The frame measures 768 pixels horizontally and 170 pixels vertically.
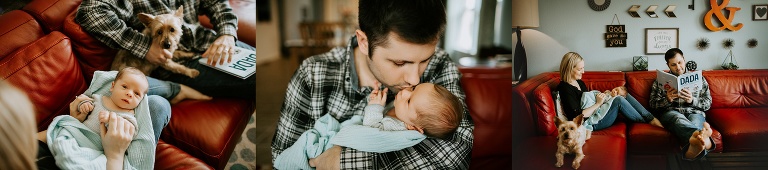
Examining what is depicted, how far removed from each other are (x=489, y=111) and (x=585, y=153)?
0.54 metres

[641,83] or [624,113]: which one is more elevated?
[641,83]

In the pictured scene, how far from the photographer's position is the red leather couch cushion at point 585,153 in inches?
117

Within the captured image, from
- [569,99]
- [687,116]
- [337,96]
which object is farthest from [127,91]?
[687,116]

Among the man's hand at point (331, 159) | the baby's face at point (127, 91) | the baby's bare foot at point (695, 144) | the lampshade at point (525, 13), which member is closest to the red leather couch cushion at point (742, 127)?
the baby's bare foot at point (695, 144)

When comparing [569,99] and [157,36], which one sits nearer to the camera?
[157,36]

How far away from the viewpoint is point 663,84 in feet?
9.85

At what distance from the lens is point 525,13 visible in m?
2.96

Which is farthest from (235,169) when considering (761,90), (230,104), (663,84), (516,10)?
(761,90)

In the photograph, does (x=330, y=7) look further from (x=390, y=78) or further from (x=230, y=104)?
(x=230, y=104)

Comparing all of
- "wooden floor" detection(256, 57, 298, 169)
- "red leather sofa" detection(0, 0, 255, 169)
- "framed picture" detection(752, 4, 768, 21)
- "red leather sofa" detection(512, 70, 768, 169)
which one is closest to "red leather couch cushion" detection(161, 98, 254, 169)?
"red leather sofa" detection(0, 0, 255, 169)

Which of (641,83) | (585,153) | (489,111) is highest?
(641,83)

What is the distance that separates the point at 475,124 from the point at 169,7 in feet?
4.96

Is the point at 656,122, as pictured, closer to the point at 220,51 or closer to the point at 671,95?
the point at 671,95

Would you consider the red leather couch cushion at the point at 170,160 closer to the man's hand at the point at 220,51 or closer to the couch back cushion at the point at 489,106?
the man's hand at the point at 220,51
